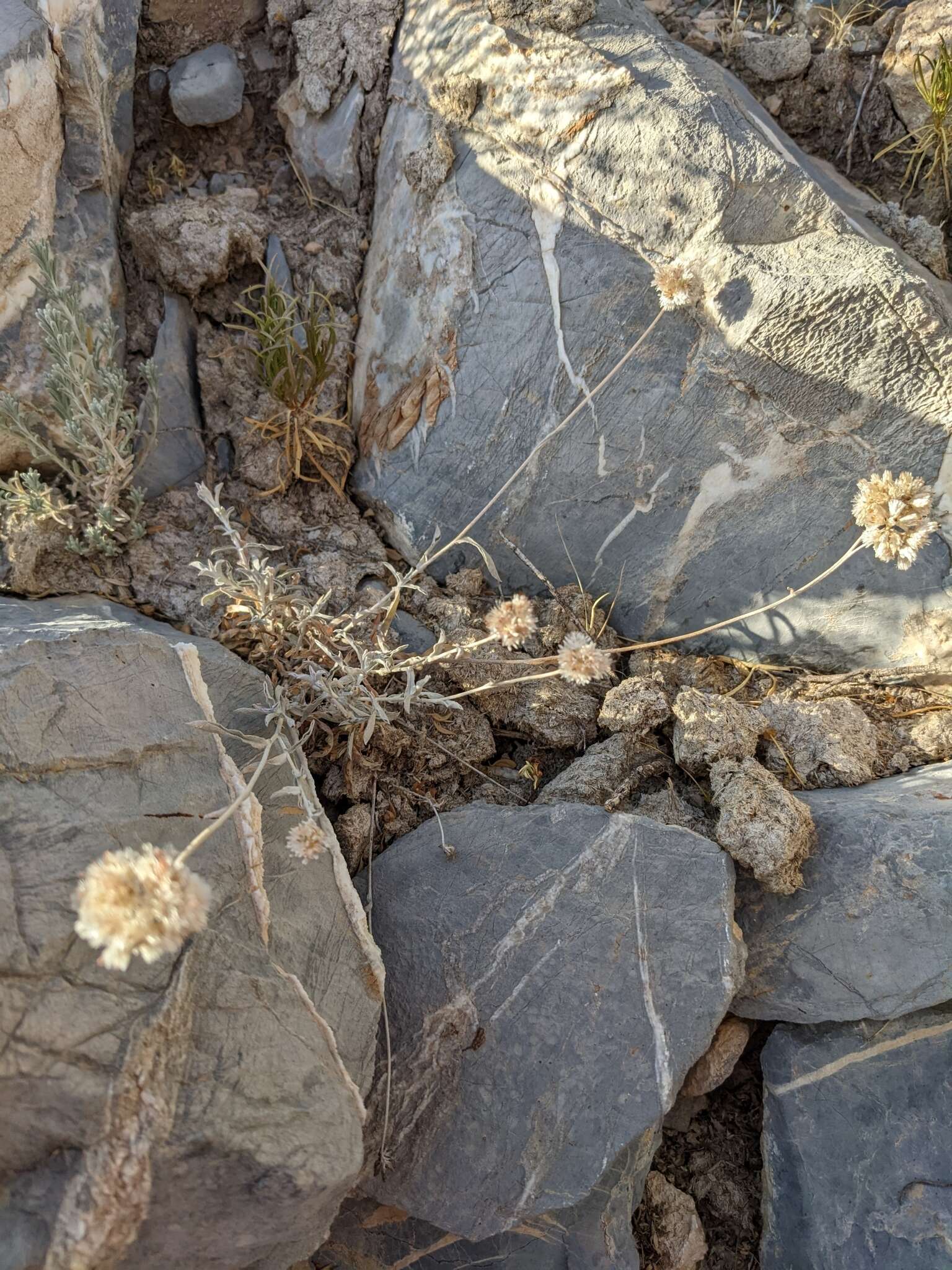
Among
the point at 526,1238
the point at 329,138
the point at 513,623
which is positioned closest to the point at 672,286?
the point at 513,623

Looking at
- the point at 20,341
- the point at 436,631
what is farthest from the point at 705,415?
the point at 20,341

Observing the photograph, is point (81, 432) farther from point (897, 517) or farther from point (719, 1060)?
point (719, 1060)

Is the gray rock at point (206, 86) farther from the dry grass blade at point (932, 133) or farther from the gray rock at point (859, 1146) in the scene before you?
the gray rock at point (859, 1146)

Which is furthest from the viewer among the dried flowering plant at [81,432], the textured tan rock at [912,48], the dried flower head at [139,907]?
the textured tan rock at [912,48]

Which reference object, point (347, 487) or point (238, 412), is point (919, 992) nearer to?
point (347, 487)

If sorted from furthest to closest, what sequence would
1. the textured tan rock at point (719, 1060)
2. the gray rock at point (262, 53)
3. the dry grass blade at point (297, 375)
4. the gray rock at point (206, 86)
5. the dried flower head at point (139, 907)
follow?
the gray rock at point (262, 53), the gray rock at point (206, 86), the dry grass blade at point (297, 375), the textured tan rock at point (719, 1060), the dried flower head at point (139, 907)

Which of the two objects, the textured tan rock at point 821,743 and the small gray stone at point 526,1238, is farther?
the textured tan rock at point 821,743

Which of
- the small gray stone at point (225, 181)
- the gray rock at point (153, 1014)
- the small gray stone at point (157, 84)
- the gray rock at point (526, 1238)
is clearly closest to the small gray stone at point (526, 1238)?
the gray rock at point (526, 1238)

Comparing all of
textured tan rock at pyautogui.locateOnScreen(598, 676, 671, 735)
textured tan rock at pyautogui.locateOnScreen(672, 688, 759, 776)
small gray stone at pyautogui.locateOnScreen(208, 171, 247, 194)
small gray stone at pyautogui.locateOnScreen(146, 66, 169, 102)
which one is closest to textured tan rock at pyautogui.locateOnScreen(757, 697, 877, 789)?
textured tan rock at pyautogui.locateOnScreen(672, 688, 759, 776)
